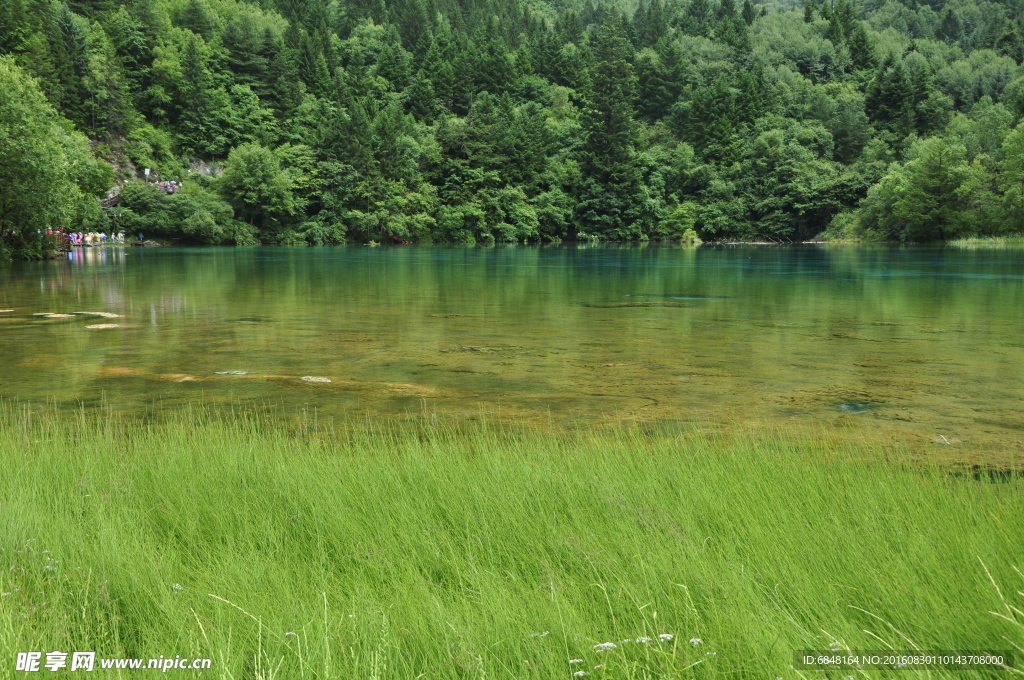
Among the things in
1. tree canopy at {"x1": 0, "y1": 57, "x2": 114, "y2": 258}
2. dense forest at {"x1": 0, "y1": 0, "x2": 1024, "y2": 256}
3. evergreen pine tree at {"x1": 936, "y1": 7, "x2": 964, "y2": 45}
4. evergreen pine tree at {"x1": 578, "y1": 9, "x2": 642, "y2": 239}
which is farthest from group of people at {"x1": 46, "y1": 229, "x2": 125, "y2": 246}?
evergreen pine tree at {"x1": 936, "y1": 7, "x2": 964, "y2": 45}

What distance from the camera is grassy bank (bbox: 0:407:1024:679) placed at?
2854 millimetres

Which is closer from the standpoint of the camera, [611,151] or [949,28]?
[611,151]

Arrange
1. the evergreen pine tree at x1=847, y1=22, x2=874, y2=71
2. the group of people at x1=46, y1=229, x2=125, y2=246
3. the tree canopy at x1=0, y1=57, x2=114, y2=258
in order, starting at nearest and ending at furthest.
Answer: the tree canopy at x1=0, y1=57, x2=114, y2=258 → the group of people at x1=46, y1=229, x2=125, y2=246 → the evergreen pine tree at x1=847, y1=22, x2=874, y2=71

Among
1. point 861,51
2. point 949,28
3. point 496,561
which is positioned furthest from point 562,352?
point 949,28

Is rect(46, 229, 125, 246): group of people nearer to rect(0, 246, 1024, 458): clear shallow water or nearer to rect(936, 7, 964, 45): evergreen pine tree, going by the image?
rect(0, 246, 1024, 458): clear shallow water

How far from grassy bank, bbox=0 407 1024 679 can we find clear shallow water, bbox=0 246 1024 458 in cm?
301

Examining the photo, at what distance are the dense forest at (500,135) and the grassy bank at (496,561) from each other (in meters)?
69.6

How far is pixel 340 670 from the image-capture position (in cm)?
277

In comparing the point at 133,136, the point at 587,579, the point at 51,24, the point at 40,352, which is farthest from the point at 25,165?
the point at 51,24

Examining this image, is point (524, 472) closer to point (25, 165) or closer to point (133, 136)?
point (25, 165)

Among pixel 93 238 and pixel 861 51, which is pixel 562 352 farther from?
pixel 861 51

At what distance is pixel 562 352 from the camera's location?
41.3 ft

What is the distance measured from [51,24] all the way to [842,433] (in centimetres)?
10089

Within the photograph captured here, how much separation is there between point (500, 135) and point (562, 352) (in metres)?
81.1
